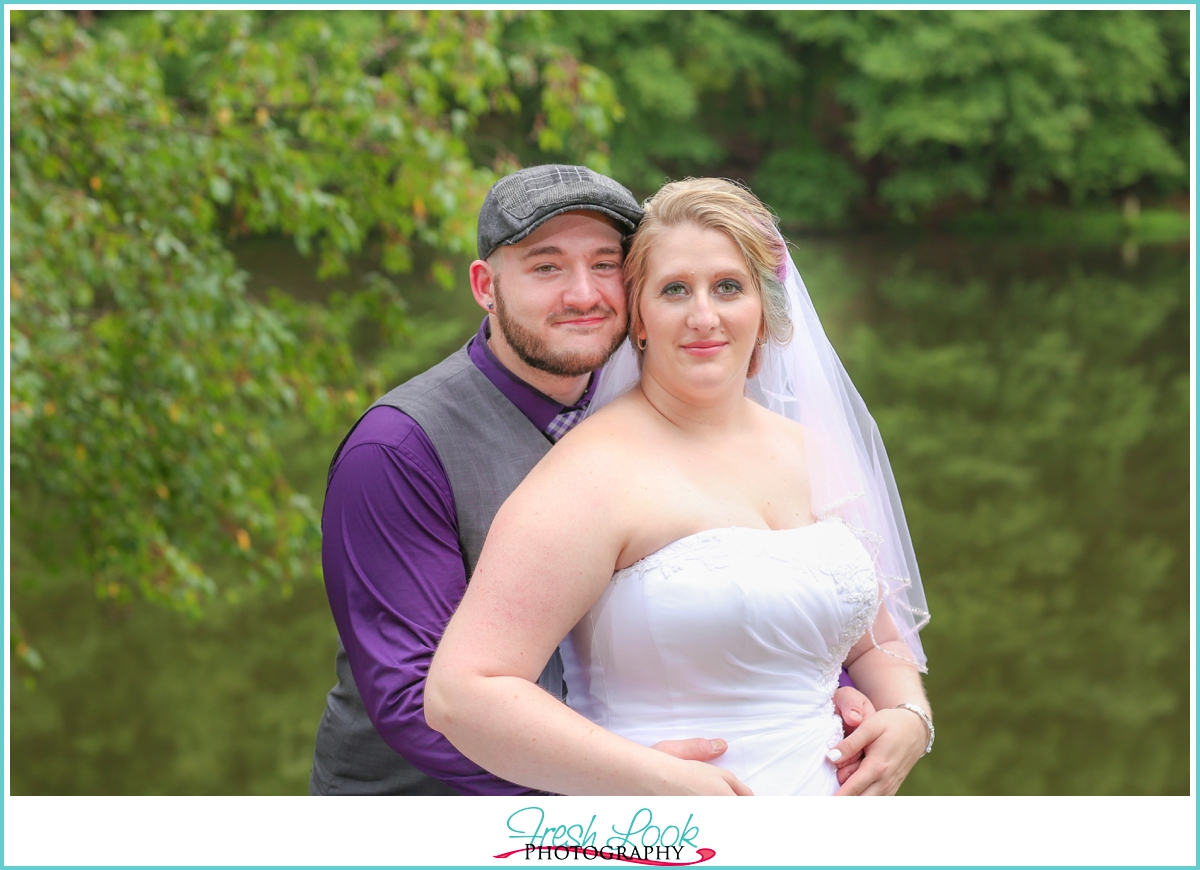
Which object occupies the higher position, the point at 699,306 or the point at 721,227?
the point at 721,227

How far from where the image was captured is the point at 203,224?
414cm

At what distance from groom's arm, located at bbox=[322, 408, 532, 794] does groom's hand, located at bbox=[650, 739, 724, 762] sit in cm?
27

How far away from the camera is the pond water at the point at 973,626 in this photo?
6.83 meters

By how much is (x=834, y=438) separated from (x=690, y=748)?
2.40 feet

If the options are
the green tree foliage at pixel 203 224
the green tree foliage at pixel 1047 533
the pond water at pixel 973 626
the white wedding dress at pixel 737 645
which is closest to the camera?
the white wedding dress at pixel 737 645

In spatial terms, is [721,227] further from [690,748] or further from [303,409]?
[303,409]

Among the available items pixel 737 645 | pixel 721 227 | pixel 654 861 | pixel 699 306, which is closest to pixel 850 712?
pixel 737 645

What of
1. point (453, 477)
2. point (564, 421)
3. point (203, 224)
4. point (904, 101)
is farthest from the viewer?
point (904, 101)

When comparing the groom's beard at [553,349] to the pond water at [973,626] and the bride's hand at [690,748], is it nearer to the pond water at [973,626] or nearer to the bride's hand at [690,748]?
the bride's hand at [690,748]

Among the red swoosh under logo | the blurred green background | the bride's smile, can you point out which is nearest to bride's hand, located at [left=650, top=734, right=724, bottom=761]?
the red swoosh under logo

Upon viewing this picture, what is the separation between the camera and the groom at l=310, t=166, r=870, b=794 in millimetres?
1966

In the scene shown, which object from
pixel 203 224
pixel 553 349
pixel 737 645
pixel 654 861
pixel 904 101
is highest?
pixel 904 101

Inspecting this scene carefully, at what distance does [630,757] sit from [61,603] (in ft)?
24.8

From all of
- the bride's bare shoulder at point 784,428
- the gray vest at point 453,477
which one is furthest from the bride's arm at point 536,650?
the bride's bare shoulder at point 784,428
